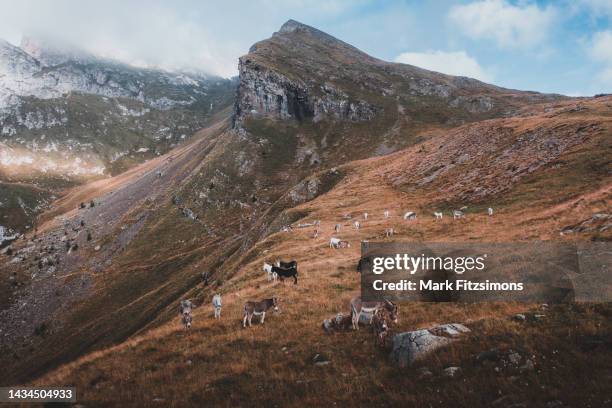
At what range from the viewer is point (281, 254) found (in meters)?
44.8

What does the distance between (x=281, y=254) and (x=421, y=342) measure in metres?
31.2

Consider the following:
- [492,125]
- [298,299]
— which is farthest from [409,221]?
[492,125]

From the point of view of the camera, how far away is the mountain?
15.0 metres

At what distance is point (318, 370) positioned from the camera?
1534 cm

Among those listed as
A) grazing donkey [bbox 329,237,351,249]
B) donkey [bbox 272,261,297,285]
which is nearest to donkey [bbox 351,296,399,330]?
donkey [bbox 272,261,297,285]

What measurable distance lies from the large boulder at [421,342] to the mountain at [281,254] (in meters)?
0.67

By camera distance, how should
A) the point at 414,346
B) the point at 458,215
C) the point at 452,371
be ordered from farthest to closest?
1. the point at 458,215
2. the point at 414,346
3. the point at 452,371

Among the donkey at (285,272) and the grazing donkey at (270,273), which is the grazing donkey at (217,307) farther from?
the grazing donkey at (270,273)

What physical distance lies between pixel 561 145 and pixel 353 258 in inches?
1635

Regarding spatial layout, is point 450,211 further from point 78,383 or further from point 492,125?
point 78,383

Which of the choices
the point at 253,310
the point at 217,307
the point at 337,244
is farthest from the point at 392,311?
the point at 337,244

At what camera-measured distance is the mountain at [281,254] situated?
1504cm

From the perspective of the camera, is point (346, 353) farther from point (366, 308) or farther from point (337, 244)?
point (337, 244)

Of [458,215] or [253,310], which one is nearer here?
[253,310]
